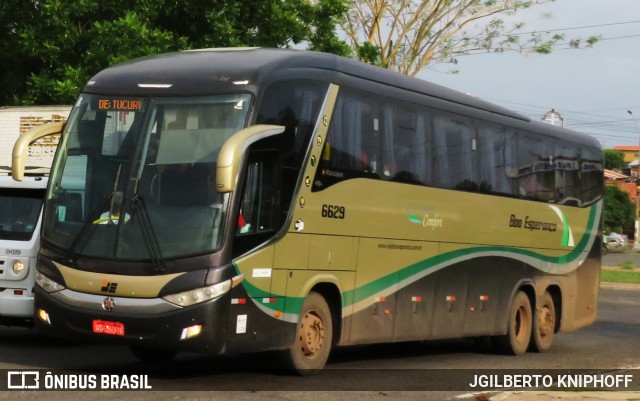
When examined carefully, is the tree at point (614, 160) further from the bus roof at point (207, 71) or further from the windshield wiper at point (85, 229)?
the windshield wiper at point (85, 229)

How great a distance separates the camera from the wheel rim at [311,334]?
42.8ft

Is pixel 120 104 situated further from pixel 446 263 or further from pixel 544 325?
pixel 544 325

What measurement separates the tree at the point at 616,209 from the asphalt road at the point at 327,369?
76893 mm

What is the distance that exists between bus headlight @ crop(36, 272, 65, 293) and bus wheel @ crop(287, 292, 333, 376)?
8.19ft

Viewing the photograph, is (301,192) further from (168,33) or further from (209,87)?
(168,33)

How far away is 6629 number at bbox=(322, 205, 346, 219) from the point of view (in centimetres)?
1320

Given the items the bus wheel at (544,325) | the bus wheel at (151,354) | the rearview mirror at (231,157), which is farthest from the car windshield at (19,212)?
the bus wheel at (544,325)

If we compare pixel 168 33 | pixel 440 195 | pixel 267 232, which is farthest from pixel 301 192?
pixel 168 33

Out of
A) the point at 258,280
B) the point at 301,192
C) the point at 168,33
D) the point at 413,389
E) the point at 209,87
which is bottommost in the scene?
the point at 413,389

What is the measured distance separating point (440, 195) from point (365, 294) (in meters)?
2.47

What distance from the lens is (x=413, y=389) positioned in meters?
12.8

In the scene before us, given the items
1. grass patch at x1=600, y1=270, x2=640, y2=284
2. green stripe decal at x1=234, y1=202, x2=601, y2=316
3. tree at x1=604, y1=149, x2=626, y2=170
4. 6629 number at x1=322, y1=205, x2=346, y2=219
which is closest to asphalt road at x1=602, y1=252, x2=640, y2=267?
grass patch at x1=600, y1=270, x2=640, y2=284

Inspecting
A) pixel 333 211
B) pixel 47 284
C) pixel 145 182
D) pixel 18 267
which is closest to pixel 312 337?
Result: pixel 333 211

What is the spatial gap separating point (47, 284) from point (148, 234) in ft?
4.44
